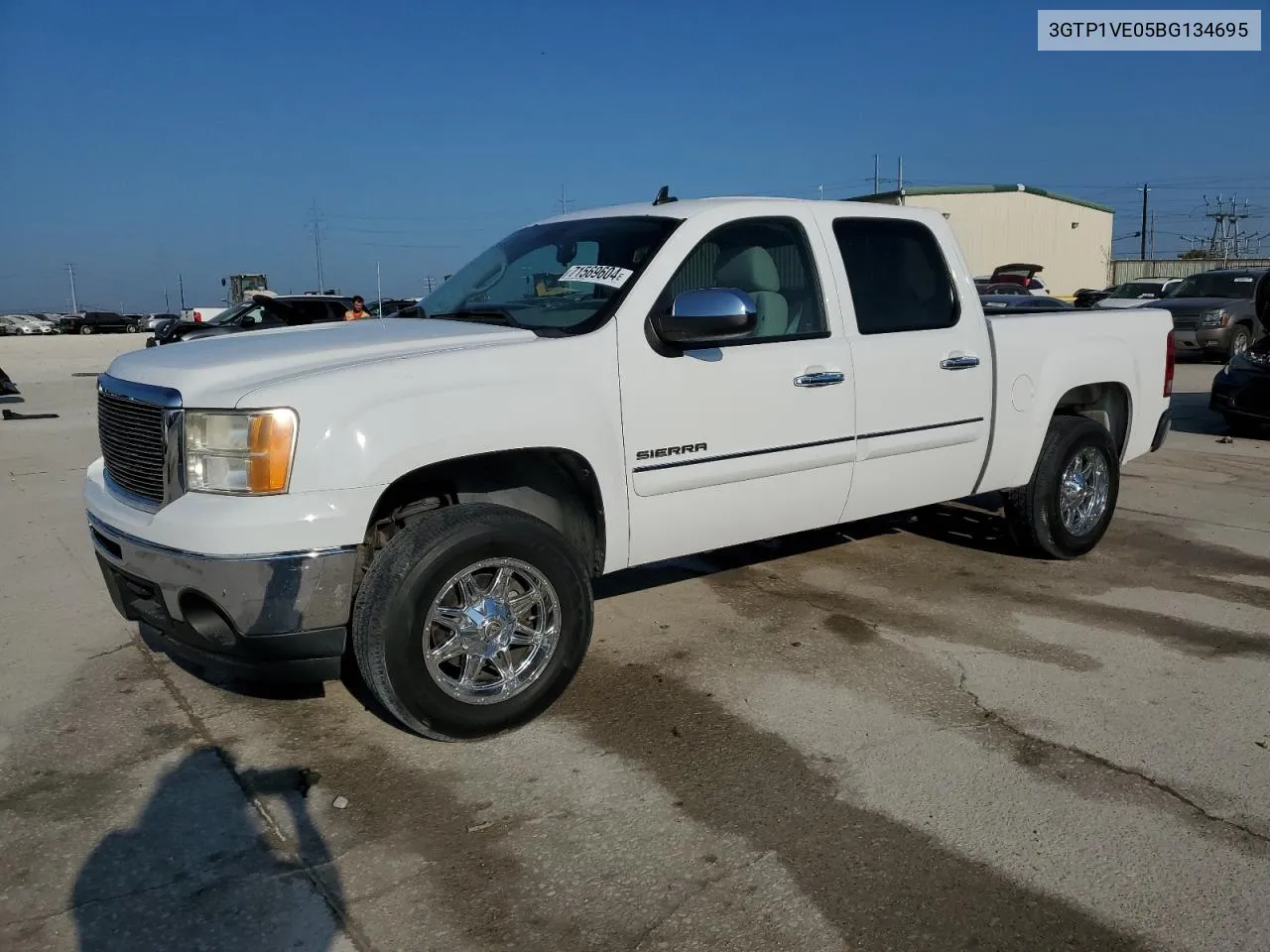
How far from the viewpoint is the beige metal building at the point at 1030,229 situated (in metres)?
50.3

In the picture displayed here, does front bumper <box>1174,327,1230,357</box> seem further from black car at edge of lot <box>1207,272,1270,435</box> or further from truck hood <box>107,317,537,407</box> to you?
truck hood <box>107,317,537,407</box>

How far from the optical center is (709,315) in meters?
3.88

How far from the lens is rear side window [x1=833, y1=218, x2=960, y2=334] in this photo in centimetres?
482

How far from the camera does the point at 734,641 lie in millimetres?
4730


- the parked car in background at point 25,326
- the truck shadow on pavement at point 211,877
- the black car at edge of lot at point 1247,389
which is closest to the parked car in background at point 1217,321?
the black car at edge of lot at point 1247,389

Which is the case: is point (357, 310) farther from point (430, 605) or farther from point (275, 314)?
point (430, 605)

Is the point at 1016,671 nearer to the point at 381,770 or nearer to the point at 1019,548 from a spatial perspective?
the point at 1019,548

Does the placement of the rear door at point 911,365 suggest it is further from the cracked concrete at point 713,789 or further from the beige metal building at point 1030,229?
the beige metal building at point 1030,229

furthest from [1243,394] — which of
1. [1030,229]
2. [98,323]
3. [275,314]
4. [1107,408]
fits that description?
[98,323]

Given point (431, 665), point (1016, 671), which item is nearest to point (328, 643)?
point (431, 665)

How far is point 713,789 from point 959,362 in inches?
105

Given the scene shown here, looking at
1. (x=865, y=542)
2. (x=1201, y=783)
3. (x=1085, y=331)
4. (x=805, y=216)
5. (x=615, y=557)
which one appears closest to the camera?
(x=1201, y=783)

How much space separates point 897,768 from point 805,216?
2.48 metres

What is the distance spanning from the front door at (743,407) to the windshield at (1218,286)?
17.7 meters
